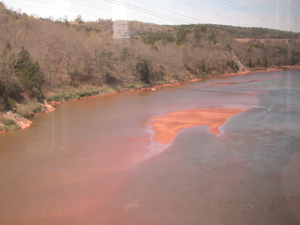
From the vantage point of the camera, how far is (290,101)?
25.7 m

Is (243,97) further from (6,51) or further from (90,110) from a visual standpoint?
(6,51)

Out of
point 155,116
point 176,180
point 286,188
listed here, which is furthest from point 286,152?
point 155,116

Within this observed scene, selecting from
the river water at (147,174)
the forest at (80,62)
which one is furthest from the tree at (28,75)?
the river water at (147,174)

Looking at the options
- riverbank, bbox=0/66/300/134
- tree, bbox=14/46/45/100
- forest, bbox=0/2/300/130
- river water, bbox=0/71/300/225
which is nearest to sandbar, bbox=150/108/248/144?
river water, bbox=0/71/300/225

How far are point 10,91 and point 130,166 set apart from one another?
41.3ft

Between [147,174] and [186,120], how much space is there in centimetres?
884

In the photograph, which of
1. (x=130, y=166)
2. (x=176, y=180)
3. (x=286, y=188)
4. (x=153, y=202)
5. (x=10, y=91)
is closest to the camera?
(x=153, y=202)

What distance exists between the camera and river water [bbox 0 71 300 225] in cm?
769

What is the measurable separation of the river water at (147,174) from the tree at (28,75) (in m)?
4.59

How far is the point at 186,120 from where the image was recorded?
724 inches

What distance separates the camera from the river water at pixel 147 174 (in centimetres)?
769

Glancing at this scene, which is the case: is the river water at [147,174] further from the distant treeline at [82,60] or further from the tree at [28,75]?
the distant treeline at [82,60]

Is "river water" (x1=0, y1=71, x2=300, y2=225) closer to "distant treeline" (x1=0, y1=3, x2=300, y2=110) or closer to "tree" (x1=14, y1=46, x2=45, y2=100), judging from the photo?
"tree" (x1=14, y1=46, x2=45, y2=100)

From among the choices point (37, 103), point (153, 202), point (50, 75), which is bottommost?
point (153, 202)
